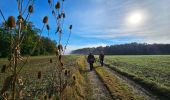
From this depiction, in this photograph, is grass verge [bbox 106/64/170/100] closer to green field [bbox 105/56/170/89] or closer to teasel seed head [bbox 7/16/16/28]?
green field [bbox 105/56/170/89]

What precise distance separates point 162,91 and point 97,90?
3560 mm

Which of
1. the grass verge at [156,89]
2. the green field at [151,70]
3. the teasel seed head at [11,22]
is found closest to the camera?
the teasel seed head at [11,22]

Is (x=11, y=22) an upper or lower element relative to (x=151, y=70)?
upper

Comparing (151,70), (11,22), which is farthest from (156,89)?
(11,22)

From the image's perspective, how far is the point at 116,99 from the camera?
1436 centimetres

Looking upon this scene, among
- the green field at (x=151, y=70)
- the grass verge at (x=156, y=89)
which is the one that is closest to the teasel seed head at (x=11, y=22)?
the grass verge at (x=156, y=89)

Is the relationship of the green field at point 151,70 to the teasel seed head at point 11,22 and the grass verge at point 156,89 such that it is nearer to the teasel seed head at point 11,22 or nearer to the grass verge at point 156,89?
the grass verge at point 156,89

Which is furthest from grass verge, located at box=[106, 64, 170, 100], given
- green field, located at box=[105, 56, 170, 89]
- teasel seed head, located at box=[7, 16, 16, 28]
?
teasel seed head, located at box=[7, 16, 16, 28]

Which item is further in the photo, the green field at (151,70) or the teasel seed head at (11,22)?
the green field at (151,70)

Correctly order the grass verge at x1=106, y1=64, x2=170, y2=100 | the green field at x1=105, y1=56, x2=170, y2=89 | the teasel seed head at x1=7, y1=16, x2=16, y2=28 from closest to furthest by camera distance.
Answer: the teasel seed head at x1=7, y1=16, x2=16, y2=28 → the grass verge at x1=106, y1=64, x2=170, y2=100 → the green field at x1=105, y1=56, x2=170, y2=89

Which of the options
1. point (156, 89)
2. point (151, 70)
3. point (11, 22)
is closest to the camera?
point (11, 22)

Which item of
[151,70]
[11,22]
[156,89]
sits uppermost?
[11,22]

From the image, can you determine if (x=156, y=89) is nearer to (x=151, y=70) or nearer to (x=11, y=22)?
(x=151, y=70)

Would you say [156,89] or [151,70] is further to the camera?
[151,70]
